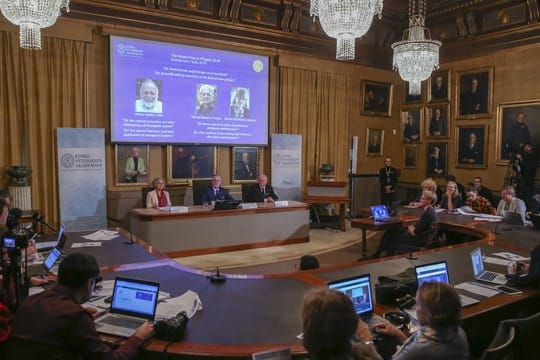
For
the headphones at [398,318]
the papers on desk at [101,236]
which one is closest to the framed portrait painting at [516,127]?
the headphones at [398,318]

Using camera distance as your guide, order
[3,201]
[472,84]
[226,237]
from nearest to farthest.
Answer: [3,201] < [226,237] < [472,84]

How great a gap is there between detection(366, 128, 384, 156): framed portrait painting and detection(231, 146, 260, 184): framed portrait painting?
311 centimetres

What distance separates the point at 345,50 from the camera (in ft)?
17.4

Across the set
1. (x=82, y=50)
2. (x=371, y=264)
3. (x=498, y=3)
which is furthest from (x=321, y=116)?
(x=371, y=264)

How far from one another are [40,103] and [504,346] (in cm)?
690

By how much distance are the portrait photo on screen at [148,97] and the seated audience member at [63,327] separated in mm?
5885

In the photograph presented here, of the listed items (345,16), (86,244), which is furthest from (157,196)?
(345,16)

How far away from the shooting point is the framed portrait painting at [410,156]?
396 inches

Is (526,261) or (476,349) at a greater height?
(526,261)

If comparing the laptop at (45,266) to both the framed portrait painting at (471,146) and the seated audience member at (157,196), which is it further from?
the framed portrait painting at (471,146)

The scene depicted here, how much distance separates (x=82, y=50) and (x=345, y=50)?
4.34m

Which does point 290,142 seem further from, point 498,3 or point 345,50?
point 498,3

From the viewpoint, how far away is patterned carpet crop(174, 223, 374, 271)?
19.5 feet

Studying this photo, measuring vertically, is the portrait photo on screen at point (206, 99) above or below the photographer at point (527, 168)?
above
